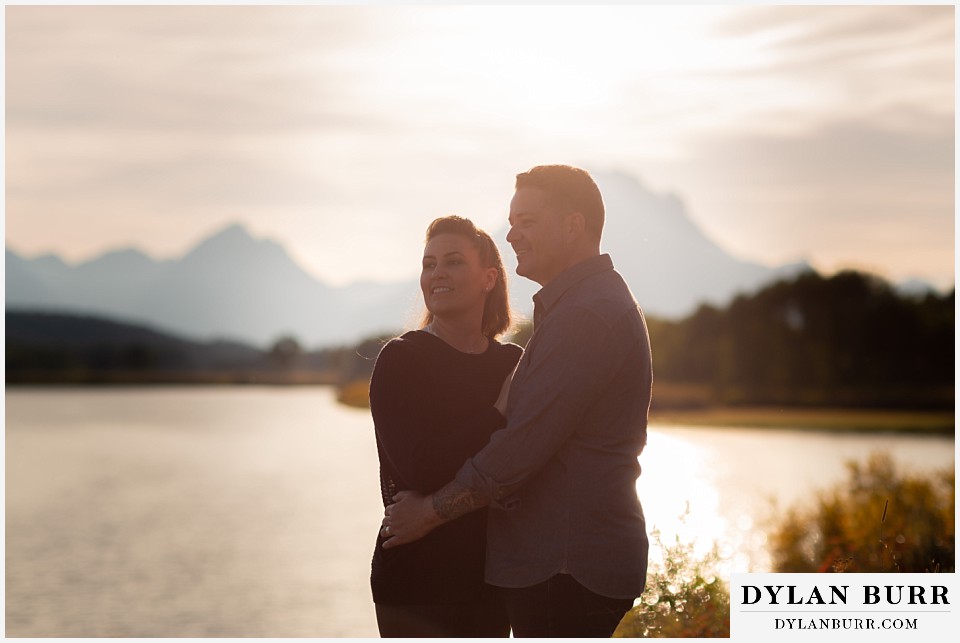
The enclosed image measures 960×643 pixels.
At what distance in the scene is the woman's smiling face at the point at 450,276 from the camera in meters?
3.40

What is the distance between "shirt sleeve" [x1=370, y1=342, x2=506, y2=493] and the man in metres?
0.07

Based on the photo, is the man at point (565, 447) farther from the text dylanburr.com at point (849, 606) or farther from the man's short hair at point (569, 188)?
the text dylanburr.com at point (849, 606)

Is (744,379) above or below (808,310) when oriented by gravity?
below

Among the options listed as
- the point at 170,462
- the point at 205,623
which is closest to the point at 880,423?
the point at 170,462

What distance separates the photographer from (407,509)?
10.4 feet

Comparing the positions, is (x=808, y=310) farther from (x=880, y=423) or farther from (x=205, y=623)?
(x=205, y=623)

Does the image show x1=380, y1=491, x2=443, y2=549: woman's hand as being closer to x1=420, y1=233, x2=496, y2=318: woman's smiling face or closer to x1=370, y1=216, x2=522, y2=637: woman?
x1=370, y1=216, x2=522, y2=637: woman

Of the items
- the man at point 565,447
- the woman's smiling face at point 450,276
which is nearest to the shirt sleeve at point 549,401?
the man at point 565,447

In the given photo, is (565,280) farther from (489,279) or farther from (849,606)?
(849,606)

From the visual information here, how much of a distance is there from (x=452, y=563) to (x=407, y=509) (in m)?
0.25

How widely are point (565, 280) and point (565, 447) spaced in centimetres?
50

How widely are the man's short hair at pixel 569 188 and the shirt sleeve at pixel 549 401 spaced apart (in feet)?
1.05

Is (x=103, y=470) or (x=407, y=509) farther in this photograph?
(x=103, y=470)

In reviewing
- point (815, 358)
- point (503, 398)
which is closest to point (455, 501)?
point (503, 398)
